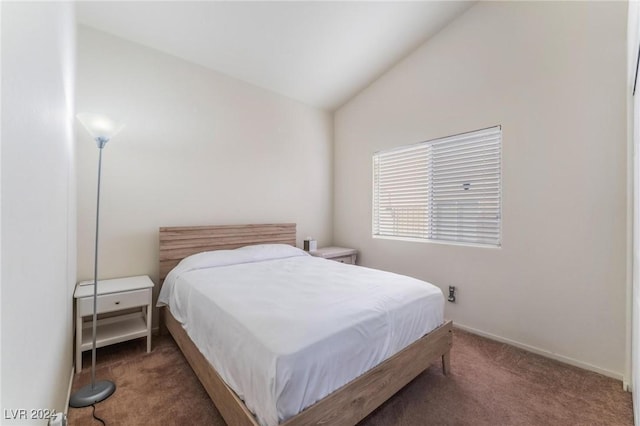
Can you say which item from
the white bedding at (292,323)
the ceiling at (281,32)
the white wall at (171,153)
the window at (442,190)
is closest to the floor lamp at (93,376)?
the white bedding at (292,323)

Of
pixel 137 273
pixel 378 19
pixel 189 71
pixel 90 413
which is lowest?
pixel 90 413

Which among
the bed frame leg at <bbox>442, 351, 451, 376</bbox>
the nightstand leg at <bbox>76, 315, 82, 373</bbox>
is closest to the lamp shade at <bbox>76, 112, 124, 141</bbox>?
the nightstand leg at <bbox>76, 315, 82, 373</bbox>

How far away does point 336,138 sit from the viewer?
14.1ft

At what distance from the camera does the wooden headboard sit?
8.72ft

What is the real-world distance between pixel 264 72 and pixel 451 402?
3622mm

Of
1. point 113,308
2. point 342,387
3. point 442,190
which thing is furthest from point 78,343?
point 442,190

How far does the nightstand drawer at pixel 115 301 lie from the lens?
203 cm

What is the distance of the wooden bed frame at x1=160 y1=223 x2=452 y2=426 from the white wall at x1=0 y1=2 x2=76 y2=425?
689mm

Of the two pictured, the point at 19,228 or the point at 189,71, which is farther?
the point at 189,71

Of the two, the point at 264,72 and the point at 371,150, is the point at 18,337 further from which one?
the point at 371,150

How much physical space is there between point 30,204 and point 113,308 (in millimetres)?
1696

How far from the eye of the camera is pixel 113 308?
2.13 m

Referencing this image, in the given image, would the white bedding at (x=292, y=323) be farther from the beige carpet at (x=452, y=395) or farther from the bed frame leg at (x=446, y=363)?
the beige carpet at (x=452, y=395)

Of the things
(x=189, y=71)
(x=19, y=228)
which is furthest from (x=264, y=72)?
(x=19, y=228)
